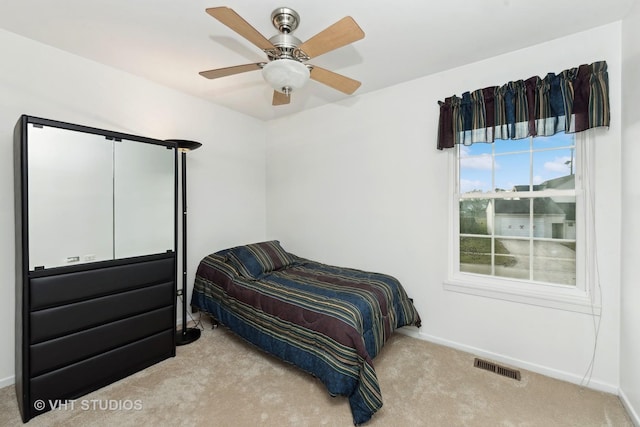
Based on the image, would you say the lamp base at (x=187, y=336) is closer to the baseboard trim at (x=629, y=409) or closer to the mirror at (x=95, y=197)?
the mirror at (x=95, y=197)

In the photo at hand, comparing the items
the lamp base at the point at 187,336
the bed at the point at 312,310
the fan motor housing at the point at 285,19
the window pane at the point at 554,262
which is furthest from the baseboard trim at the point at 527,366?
the fan motor housing at the point at 285,19

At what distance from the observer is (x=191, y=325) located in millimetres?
3096

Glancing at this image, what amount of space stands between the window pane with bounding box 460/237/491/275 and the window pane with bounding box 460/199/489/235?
8 cm

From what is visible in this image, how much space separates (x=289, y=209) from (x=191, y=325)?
1795 mm

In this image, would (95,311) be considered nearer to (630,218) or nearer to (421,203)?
(421,203)

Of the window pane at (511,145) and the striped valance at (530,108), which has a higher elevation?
the striped valance at (530,108)

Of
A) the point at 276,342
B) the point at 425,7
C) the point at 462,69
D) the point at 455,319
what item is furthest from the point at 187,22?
the point at 455,319

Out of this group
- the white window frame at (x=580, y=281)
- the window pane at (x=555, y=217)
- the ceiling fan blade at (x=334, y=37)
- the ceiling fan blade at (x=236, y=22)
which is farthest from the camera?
the window pane at (x=555, y=217)

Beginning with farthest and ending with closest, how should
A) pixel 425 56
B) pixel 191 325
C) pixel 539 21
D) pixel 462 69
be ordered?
1. pixel 191 325
2. pixel 462 69
3. pixel 425 56
4. pixel 539 21

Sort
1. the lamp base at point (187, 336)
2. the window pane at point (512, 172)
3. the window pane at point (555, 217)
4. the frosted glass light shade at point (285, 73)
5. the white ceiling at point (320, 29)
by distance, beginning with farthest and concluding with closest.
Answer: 1. the lamp base at point (187, 336)
2. the window pane at point (512, 172)
3. the window pane at point (555, 217)
4. the white ceiling at point (320, 29)
5. the frosted glass light shade at point (285, 73)

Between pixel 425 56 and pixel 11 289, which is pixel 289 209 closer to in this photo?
pixel 425 56

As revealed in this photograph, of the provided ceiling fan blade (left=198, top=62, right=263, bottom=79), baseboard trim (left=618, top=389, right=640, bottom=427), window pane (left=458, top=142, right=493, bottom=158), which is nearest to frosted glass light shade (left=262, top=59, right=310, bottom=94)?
ceiling fan blade (left=198, top=62, right=263, bottom=79)

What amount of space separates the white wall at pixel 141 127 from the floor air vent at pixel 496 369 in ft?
9.55

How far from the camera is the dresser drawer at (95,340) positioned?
1776 mm
